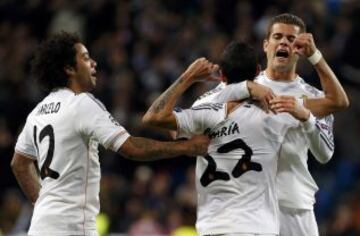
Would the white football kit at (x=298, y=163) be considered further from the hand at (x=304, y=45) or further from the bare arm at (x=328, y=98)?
the hand at (x=304, y=45)

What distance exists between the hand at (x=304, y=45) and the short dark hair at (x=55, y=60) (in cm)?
143

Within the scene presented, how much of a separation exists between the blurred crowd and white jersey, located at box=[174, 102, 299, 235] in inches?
190

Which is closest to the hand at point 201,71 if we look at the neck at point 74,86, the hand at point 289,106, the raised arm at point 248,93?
the raised arm at point 248,93

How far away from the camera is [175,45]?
14.1 m

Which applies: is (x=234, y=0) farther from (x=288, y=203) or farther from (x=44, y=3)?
(x=288, y=203)

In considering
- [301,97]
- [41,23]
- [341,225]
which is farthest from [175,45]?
[301,97]

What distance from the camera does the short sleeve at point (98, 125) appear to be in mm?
6484

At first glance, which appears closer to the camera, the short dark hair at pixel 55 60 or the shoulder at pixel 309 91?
the short dark hair at pixel 55 60

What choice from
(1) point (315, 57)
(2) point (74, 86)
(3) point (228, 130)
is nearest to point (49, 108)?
(2) point (74, 86)

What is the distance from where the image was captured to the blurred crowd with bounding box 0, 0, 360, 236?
11953mm

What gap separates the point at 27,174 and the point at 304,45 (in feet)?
6.86

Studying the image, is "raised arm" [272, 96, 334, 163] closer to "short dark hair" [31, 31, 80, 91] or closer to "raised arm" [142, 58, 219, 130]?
"raised arm" [142, 58, 219, 130]

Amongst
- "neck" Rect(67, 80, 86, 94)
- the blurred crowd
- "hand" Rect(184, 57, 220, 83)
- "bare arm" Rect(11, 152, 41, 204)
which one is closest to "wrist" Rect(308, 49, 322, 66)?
"hand" Rect(184, 57, 220, 83)

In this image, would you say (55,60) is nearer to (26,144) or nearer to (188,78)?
(26,144)
